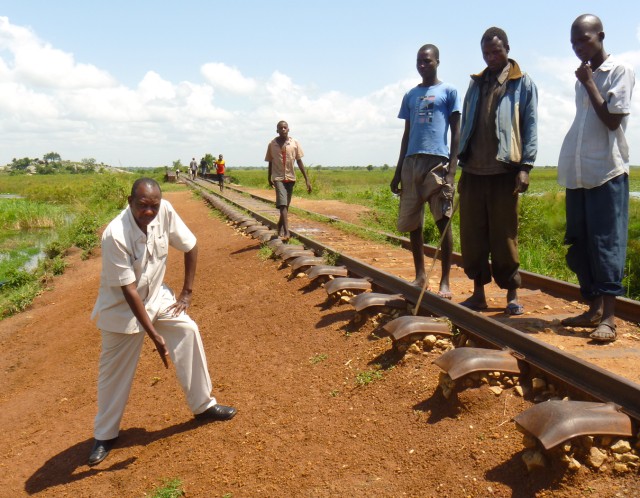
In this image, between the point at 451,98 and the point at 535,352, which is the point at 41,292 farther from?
the point at 535,352

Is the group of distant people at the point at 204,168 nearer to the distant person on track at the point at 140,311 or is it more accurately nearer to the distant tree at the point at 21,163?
the distant person on track at the point at 140,311

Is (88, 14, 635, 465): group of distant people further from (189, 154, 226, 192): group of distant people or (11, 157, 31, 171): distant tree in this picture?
(11, 157, 31, 171): distant tree

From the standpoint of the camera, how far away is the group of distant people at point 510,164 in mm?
3676

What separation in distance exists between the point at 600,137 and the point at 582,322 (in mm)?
1210

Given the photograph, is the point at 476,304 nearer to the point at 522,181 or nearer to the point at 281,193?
the point at 522,181

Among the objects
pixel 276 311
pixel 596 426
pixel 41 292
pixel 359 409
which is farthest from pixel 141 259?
pixel 41 292

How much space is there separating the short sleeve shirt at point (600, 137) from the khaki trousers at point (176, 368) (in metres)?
2.66

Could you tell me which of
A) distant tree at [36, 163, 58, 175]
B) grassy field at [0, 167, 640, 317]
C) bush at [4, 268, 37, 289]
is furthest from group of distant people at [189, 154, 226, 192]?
distant tree at [36, 163, 58, 175]

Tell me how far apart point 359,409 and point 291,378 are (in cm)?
84

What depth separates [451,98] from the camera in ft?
15.2

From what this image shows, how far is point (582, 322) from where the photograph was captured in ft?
13.0

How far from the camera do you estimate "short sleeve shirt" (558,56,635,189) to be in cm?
357

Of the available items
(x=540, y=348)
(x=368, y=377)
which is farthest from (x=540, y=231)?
(x=540, y=348)

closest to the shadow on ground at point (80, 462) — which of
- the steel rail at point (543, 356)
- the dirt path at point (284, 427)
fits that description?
the dirt path at point (284, 427)
